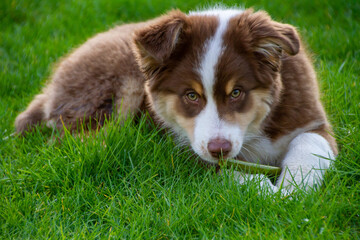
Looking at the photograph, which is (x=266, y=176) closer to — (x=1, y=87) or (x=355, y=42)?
(x=355, y=42)

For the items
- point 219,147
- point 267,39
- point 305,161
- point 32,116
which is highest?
point 267,39

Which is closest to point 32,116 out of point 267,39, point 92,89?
point 92,89

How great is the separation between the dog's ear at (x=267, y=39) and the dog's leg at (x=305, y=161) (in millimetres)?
596

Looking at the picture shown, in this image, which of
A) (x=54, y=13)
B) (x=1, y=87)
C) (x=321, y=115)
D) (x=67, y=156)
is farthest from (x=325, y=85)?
(x=54, y=13)

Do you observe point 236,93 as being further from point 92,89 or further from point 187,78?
point 92,89

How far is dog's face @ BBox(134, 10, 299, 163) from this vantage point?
3.55 meters

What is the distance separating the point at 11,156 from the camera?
4285 millimetres

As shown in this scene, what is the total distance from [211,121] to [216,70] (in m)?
0.36

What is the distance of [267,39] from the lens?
3646mm

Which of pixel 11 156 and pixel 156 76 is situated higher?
pixel 156 76

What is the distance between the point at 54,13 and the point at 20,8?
488 mm

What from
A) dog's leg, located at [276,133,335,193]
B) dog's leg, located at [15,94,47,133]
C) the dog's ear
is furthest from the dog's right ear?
dog's leg, located at [15,94,47,133]

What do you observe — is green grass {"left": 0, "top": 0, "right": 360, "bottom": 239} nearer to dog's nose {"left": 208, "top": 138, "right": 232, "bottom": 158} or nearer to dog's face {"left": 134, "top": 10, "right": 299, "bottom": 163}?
dog's nose {"left": 208, "top": 138, "right": 232, "bottom": 158}

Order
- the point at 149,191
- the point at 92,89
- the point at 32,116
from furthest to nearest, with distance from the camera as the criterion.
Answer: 1. the point at 32,116
2. the point at 92,89
3. the point at 149,191
